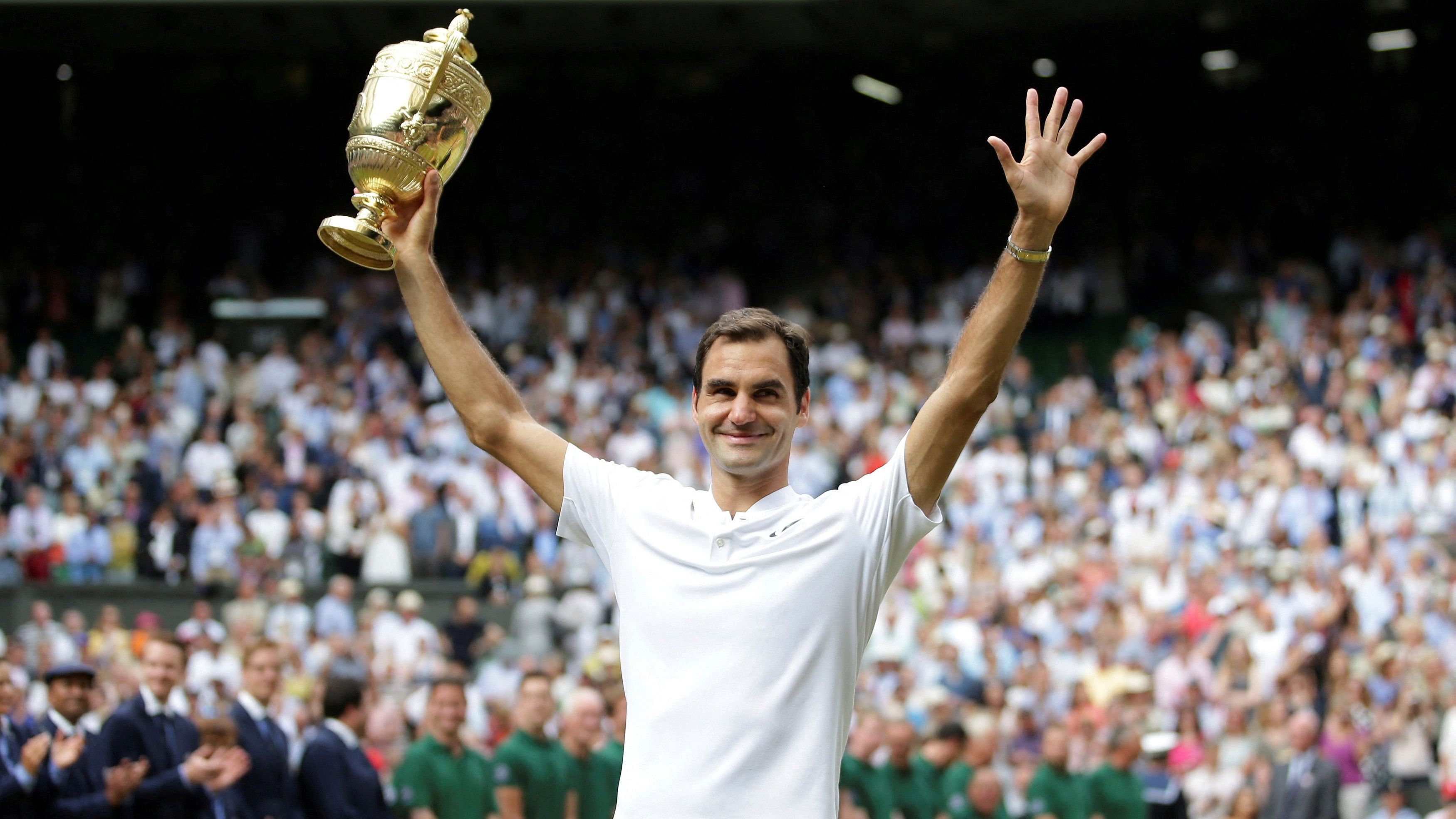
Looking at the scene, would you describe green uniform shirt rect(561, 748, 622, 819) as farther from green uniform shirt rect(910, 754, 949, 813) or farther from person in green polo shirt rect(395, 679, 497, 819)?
green uniform shirt rect(910, 754, 949, 813)

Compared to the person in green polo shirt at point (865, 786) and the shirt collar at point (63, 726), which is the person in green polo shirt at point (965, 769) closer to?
the person in green polo shirt at point (865, 786)

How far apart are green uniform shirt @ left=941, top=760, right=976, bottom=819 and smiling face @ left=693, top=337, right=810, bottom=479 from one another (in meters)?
6.06

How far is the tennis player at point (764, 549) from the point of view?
2.57m

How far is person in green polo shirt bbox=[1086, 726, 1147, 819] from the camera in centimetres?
883

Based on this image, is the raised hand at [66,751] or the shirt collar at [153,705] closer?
the raised hand at [66,751]

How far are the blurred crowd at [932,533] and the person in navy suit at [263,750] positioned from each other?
103 cm

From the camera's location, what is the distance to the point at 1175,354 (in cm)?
1639

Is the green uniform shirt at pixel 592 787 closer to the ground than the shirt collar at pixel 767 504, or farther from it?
closer to the ground

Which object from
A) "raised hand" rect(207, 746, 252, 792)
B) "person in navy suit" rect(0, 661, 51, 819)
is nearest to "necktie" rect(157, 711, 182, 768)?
"person in navy suit" rect(0, 661, 51, 819)

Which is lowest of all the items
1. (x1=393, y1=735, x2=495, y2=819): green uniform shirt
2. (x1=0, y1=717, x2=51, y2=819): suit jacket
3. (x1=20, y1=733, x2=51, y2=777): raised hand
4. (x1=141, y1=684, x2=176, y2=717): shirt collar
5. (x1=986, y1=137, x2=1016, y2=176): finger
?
(x1=393, y1=735, x2=495, y2=819): green uniform shirt

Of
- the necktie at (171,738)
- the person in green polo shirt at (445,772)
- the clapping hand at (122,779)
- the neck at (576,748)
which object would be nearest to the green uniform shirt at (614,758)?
the neck at (576,748)

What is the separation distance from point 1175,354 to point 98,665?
10.1 metres

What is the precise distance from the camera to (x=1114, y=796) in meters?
8.87

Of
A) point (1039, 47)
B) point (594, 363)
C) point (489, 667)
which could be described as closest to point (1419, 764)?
point (489, 667)
